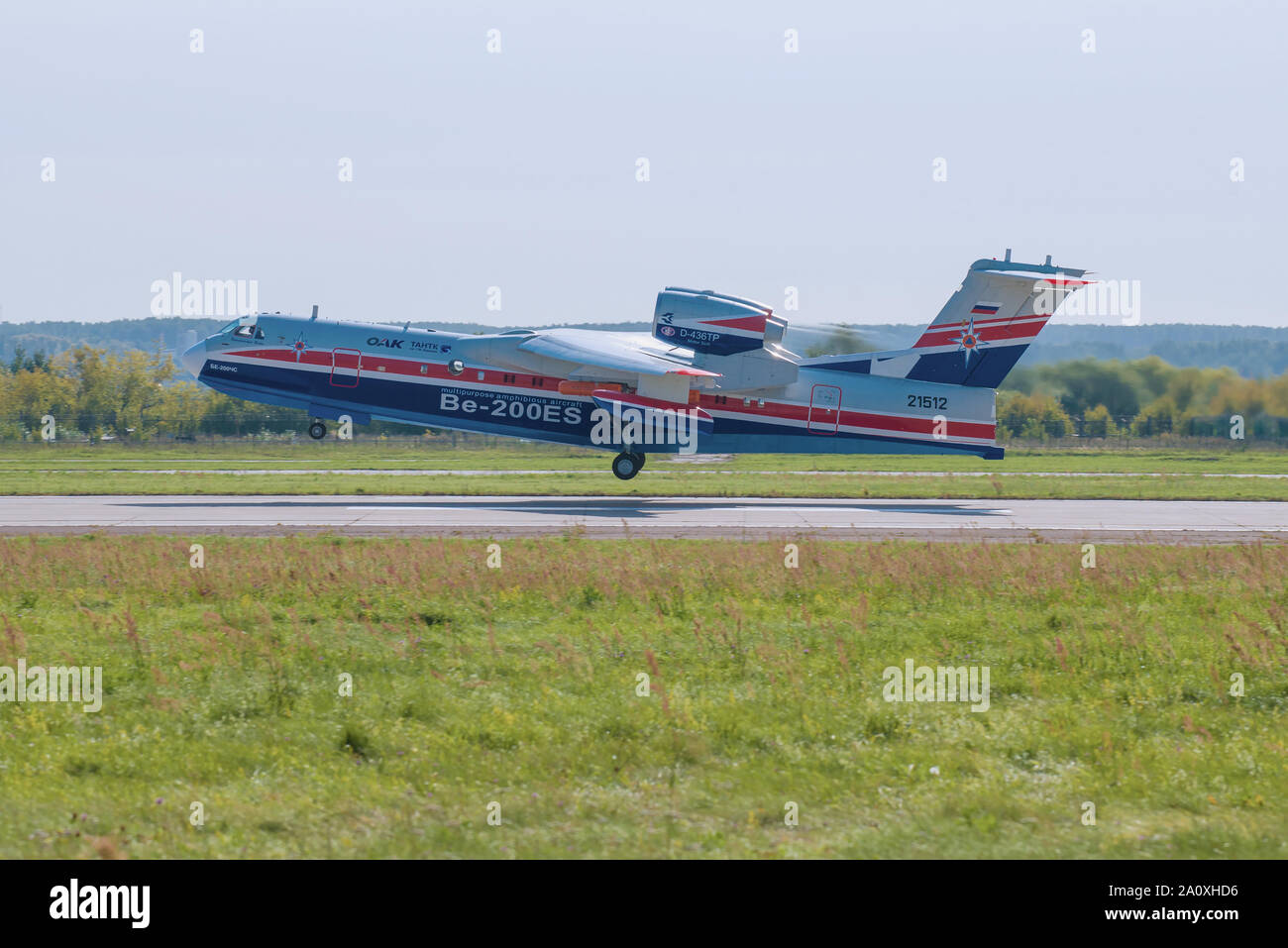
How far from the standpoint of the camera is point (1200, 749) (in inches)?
435

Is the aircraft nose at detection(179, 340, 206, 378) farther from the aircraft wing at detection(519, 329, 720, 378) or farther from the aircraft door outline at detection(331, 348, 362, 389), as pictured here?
the aircraft wing at detection(519, 329, 720, 378)

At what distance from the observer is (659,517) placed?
1174 inches

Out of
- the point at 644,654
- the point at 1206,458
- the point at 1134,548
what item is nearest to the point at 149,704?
the point at 644,654

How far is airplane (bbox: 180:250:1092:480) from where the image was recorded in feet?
117

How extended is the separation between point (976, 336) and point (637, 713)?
28.0m

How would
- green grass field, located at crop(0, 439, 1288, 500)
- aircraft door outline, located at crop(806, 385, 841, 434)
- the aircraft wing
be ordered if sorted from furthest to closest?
green grass field, located at crop(0, 439, 1288, 500) → aircraft door outline, located at crop(806, 385, 841, 434) → the aircraft wing

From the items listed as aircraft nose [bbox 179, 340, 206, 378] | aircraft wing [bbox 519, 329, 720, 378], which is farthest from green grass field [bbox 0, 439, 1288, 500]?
aircraft wing [bbox 519, 329, 720, 378]

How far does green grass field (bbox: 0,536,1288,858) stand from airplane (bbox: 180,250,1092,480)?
1633cm

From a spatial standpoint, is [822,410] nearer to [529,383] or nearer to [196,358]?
[529,383]

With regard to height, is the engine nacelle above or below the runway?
above
